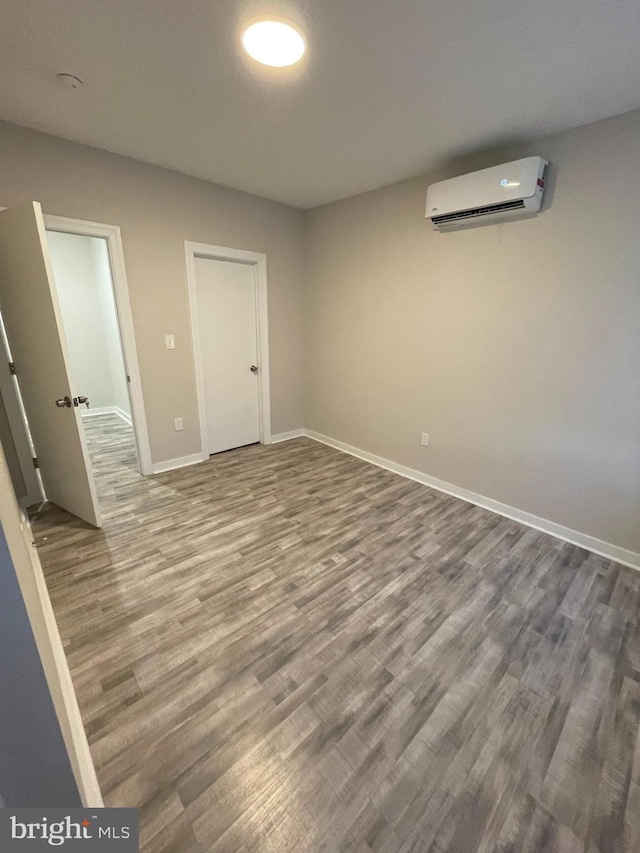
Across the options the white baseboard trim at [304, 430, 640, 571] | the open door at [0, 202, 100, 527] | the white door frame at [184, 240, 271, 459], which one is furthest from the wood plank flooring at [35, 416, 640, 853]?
the white door frame at [184, 240, 271, 459]

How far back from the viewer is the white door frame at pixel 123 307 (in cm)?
242

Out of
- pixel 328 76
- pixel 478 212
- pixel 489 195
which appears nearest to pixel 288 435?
pixel 478 212

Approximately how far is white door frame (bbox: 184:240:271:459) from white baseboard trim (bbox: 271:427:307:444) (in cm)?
10

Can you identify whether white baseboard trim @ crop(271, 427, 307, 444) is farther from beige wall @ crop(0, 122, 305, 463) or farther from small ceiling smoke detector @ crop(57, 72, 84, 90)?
small ceiling smoke detector @ crop(57, 72, 84, 90)

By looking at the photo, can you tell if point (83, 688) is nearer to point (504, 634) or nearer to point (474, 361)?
point (504, 634)

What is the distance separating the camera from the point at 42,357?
7.02 ft

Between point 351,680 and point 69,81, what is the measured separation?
309 cm

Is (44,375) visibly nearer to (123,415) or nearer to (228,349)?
(228,349)

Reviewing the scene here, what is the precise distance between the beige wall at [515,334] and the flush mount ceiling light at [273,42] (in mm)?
1550

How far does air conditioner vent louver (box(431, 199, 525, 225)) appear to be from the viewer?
7.01ft

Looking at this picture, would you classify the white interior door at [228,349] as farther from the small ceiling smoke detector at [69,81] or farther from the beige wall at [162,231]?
the small ceiling smoke detector at [69,81]

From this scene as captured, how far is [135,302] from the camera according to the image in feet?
9.25
